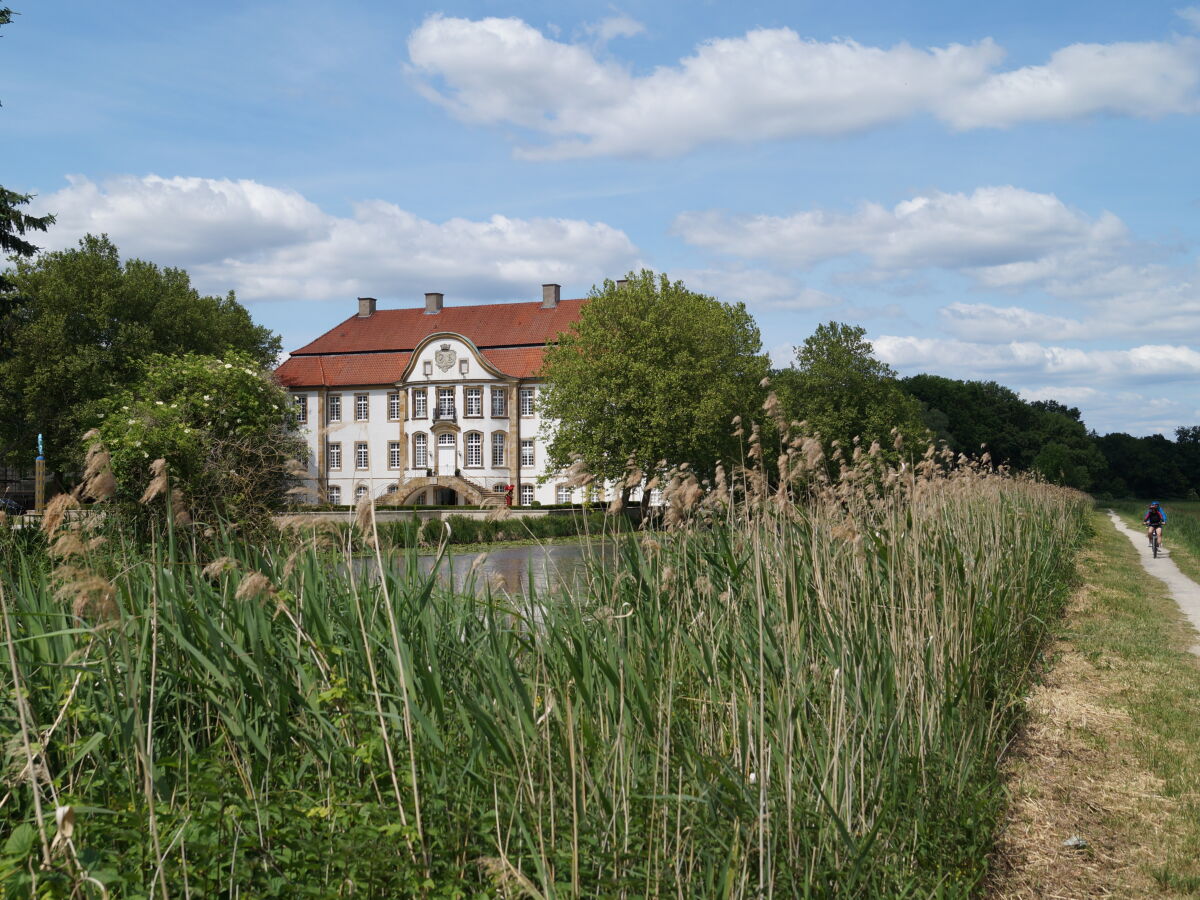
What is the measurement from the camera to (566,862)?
2.95 metres

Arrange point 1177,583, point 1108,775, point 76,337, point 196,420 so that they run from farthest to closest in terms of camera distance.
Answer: point 76,337
point 196,420
point 1177,583
point 1108,775

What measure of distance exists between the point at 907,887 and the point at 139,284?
48.2m

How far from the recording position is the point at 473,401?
60812mm

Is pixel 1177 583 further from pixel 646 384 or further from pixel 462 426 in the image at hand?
pixel 462 426

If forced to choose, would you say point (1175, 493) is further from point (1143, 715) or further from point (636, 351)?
point (1143, 715)

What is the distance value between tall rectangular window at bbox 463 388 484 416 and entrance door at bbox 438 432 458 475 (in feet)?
6.18

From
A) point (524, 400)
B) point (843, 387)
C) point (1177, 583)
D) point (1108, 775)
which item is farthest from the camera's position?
point (524, 400)

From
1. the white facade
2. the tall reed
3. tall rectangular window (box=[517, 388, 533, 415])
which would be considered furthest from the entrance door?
the tall reed

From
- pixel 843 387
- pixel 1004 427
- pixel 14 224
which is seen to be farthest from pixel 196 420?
pixel 1004 427

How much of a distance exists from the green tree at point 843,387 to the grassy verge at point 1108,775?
143ft

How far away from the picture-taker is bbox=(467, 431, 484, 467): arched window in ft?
200

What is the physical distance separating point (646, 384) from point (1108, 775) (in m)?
36.8

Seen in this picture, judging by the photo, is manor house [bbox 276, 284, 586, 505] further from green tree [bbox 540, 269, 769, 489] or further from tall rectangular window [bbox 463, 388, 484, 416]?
green tree [bbox 540, 269, 769, 489]

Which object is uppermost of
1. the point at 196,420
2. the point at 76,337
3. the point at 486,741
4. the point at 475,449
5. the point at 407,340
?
the point at 407,340
